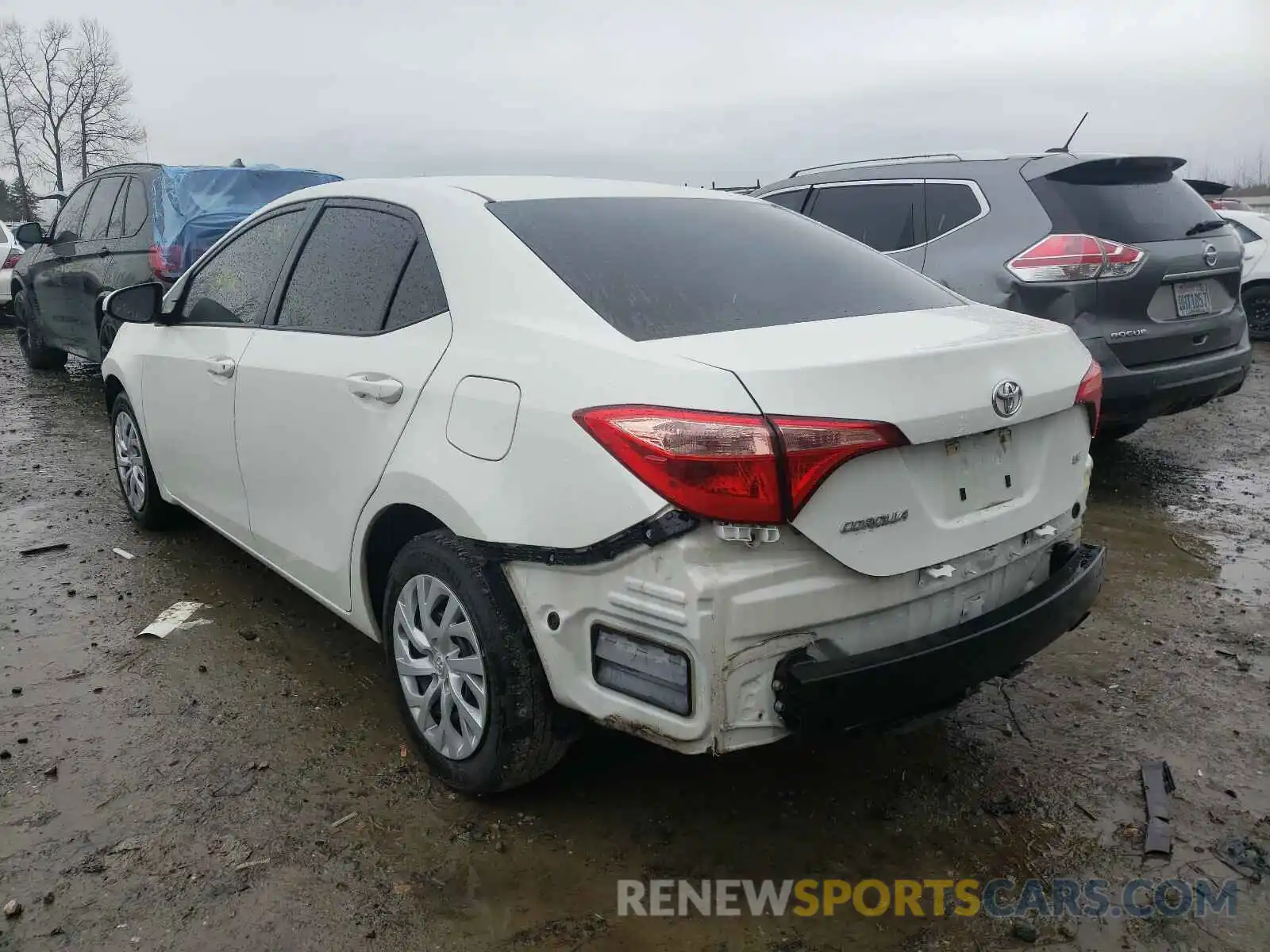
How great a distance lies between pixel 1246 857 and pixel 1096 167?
3.77m

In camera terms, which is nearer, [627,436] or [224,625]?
[627,436]

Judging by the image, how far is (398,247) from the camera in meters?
2.97

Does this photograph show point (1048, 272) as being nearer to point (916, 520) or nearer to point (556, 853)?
point (916, 520)

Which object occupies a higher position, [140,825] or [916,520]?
[916,520]

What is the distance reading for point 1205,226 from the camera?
5258mm

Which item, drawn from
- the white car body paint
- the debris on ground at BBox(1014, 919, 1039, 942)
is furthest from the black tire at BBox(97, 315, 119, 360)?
the white car body paint

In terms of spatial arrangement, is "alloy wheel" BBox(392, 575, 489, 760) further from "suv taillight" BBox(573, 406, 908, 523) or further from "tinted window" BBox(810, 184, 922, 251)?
"tinted window" BBox(810, 184, 922, 251)

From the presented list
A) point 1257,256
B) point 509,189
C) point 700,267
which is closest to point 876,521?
point 700,267

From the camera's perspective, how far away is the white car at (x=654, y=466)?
2035 mm

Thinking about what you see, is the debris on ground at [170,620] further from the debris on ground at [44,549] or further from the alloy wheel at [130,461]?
the debris on ground at [44,549]

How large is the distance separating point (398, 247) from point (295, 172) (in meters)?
6.85

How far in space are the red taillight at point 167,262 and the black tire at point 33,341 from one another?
9.13 feet

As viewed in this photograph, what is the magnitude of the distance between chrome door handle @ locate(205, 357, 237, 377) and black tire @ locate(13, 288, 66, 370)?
7195mm

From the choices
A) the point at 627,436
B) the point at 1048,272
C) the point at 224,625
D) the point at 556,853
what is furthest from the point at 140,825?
the point at 1048,272
